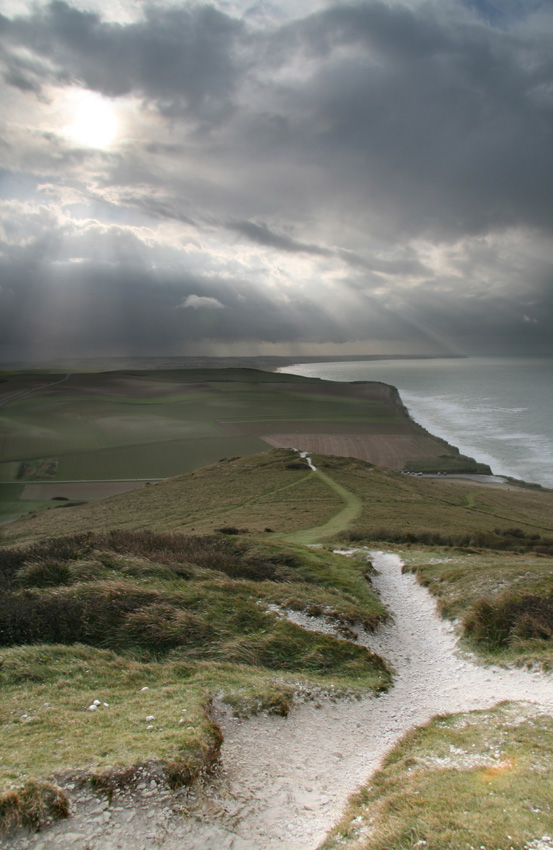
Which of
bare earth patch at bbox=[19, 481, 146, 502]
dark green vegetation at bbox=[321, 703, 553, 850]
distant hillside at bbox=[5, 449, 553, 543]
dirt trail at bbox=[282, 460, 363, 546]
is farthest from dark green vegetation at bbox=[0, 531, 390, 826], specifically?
bare earth patch at bbox=[19, 481, 146, 502]

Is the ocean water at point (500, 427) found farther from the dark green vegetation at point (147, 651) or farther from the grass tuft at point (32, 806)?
the grass tuft at point (32, 806)

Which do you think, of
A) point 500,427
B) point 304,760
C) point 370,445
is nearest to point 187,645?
point 304,760

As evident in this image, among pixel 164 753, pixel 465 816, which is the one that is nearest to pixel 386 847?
pixel 465 816

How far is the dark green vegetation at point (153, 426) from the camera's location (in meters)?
75.3

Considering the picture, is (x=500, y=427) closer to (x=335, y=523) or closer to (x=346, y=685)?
(x=335, y=523)

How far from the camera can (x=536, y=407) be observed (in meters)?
154

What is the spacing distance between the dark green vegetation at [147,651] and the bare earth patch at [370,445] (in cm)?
6576

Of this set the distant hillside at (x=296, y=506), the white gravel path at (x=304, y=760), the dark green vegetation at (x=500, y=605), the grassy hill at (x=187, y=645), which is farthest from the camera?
the distant hillside at (x=296, y=506)

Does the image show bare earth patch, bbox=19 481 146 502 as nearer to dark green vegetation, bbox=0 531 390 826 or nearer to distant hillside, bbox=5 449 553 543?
distant hillside, bbox=5 449 553 543

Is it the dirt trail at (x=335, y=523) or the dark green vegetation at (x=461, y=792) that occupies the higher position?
the dark green vegetation at (x=461, y=792)

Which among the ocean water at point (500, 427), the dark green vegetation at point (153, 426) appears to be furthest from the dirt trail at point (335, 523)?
the ocean water at point (500, 427)

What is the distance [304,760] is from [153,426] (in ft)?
339

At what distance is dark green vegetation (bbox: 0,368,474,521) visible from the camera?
2965 inches

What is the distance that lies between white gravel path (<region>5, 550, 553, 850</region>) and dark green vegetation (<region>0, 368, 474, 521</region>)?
184 ft
